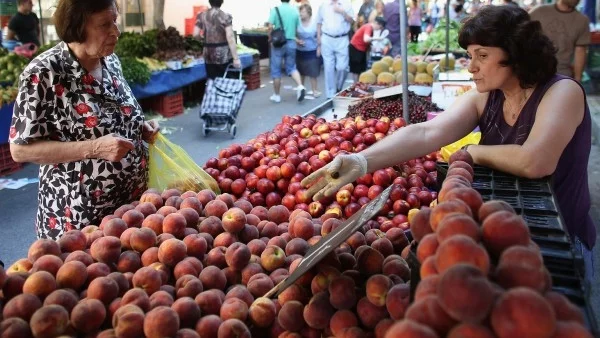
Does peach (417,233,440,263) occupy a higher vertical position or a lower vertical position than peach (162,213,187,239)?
higher

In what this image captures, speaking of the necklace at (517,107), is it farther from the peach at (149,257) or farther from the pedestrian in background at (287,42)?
the pedestrian in background at (287,42)

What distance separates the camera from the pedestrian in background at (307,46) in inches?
420

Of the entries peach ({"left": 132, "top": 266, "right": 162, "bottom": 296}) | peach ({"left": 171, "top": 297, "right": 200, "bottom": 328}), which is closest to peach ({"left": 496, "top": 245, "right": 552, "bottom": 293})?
peach ({"left": 171, "top": 297, "right": 200, "bottom": 328})

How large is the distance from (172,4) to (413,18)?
6790mm

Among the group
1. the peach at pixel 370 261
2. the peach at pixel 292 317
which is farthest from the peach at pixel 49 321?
the peach at pixel 370 261

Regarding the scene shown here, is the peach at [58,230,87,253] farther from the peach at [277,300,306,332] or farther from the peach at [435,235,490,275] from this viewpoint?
the peach at [435,235,490,275]

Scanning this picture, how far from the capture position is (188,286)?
1.49 meters

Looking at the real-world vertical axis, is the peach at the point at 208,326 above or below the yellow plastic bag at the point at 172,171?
below

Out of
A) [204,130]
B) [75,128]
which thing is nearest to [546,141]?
[75,128]

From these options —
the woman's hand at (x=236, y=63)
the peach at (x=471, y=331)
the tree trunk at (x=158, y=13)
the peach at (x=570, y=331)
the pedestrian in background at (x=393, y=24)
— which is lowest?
the peach at (x=570, y=331)

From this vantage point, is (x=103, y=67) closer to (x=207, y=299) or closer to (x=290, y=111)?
(x=207, y=299)

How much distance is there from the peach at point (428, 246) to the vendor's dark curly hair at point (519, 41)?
136 cm

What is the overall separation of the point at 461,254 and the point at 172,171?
6.65 feet

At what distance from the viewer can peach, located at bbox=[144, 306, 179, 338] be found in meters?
1.25
